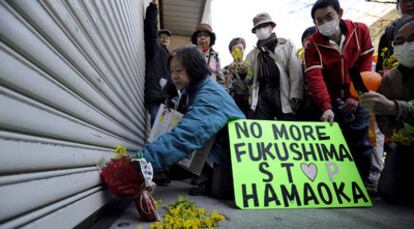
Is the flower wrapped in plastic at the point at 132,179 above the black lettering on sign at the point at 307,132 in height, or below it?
below

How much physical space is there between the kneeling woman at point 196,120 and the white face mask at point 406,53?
1.04 m

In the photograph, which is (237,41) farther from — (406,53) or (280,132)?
(406,53)

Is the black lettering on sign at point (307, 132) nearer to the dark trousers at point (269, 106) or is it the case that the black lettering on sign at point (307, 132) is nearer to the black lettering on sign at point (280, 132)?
the black lettering on sign at point (280, 132)

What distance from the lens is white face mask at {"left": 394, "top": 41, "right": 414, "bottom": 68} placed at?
164cm

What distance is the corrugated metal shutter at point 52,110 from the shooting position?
1.95 feet

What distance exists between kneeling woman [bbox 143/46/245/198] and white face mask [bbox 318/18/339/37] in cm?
107

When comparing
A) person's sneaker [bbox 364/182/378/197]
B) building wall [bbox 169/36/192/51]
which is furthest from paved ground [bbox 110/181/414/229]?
building wall [bbox 169/36/192/51]

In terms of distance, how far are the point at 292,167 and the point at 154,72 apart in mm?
1951

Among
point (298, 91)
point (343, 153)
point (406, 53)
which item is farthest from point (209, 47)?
point (406, 53)

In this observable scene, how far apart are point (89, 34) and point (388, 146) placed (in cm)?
303

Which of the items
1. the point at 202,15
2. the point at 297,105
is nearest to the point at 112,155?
the point at 297,105

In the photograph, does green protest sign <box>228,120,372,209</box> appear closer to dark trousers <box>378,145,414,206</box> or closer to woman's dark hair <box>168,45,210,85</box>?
dark trousers <box>378,145,414,206</box>

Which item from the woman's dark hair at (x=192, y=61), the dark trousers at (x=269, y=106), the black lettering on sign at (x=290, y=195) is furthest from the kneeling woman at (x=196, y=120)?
the dark trousers at (x=269, y=106)

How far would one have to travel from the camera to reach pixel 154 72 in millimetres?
3176
